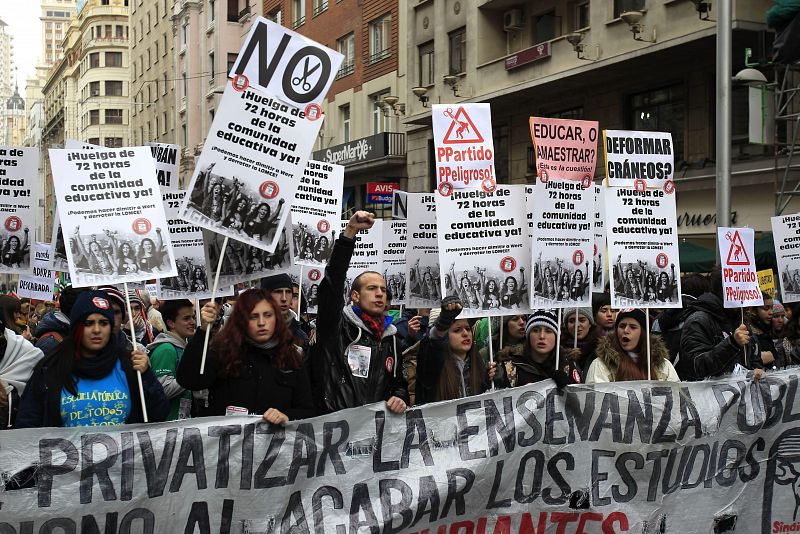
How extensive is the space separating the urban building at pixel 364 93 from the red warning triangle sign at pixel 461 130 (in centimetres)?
2104

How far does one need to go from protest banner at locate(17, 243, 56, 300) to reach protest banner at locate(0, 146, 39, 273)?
3.34 meters

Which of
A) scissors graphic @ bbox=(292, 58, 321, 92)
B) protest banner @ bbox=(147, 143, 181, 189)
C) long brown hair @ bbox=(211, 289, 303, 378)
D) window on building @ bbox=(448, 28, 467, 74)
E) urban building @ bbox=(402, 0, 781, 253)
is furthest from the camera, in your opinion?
window on building @ bbox=(448, 28, 467, 74)

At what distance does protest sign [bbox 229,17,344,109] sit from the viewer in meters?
5.58

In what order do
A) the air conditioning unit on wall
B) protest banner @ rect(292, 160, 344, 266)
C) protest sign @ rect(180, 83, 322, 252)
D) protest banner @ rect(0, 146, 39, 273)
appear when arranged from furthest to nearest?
the air conditioning unit on wall, protest banner @ rect(292, 160, 344, 266), protest banner @ rect(0, 146, 39, 273), protest sign @ rect(180, 83, 322, 252)

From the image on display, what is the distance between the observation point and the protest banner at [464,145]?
667cm

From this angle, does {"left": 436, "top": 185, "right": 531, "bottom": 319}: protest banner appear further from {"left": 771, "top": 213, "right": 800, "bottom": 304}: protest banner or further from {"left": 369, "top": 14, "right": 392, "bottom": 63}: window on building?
{"left": 369, "top": 14, "right": 392, "bottom": 63}: window on building

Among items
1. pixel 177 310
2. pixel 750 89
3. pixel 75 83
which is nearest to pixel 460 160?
pixel 177 310

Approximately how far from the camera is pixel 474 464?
555 centimetres

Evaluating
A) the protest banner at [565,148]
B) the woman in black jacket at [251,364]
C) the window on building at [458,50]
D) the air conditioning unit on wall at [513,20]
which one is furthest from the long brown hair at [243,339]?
the window on building at [458,50]

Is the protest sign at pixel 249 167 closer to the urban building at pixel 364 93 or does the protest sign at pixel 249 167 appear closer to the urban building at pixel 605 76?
the urban building at pixel 605 76

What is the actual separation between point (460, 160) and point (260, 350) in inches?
82.7

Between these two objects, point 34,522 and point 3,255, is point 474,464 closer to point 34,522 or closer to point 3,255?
point 34,522

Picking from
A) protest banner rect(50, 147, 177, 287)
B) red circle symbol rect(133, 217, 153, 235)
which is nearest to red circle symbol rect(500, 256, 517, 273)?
protest banner rect(50, 147, 177, 287)

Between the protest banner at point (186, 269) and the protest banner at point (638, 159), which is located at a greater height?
the protest banner at point (638, 159)
